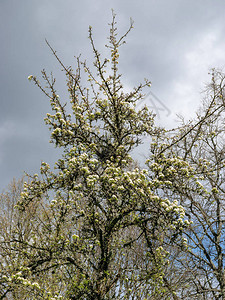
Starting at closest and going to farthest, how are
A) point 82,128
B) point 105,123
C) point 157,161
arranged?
point 157,161, point 82,128, point 105,123

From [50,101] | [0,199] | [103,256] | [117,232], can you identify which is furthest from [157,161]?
[0,199]

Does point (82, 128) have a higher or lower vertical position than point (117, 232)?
higher

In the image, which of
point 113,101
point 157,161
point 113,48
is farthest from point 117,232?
point 113,48

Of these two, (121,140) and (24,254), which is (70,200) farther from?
(121,140)

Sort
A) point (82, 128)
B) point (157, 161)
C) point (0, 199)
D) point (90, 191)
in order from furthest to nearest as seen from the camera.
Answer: point (0, 199) → point (82, 128) → point (157, 161) → point (90, 191)

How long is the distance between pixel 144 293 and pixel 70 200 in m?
3.06

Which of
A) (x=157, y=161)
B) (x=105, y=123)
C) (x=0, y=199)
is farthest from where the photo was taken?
(x=0, y=199)

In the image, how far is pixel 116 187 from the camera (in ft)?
19.8

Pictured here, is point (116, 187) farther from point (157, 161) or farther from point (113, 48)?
point (113, 48)

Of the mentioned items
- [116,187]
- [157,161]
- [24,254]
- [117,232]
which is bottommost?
[24,254]

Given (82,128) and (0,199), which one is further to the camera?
→ (0,199)

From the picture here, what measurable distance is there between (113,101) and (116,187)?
8.92 feet

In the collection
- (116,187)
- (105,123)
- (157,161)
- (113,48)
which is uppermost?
(113,48)

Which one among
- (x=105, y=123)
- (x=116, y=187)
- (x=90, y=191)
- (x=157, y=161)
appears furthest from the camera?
(x=105, y=123)
